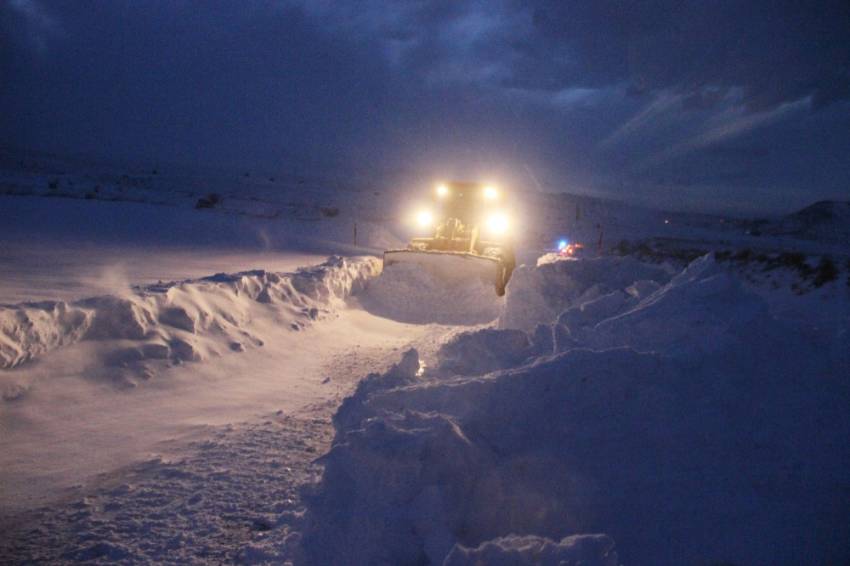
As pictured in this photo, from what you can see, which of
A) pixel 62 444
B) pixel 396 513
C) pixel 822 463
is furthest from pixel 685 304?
pixel 62 444

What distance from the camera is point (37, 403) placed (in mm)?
4547

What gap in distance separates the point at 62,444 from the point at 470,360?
373 cm

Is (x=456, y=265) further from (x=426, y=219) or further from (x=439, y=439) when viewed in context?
(x=439, y=439)

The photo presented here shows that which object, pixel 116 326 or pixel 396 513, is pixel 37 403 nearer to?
pixel 116 326

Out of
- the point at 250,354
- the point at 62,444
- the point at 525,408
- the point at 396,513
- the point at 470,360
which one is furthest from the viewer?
the point at 250,354

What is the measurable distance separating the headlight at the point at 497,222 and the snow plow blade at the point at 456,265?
3001 millimetres

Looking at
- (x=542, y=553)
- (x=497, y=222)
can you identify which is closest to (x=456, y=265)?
(x=497, y=222)

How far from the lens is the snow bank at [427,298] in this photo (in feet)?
34.7

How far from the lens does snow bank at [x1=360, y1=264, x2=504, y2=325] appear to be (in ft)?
34.7

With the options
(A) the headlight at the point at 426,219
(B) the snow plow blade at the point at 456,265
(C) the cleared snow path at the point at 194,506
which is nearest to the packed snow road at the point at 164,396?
(C) the cleared snow path at the point at 194,506

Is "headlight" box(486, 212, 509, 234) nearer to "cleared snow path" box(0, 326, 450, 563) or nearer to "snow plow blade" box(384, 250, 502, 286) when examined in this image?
"snow plow blade" box(384, 250, 502, 286)

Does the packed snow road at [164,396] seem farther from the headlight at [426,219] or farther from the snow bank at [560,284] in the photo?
the headlight at [426,219]

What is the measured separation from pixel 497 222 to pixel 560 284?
583 centimetres

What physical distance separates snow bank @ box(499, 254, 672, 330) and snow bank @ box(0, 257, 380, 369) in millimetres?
3541
